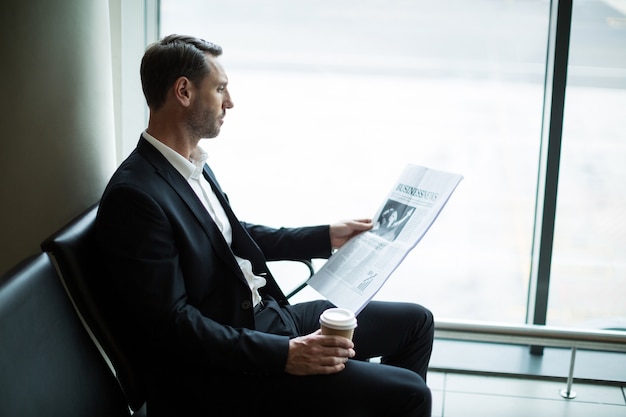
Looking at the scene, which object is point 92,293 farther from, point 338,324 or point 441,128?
point 441,128

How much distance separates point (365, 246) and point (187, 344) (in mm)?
680

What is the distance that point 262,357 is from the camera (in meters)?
1.51

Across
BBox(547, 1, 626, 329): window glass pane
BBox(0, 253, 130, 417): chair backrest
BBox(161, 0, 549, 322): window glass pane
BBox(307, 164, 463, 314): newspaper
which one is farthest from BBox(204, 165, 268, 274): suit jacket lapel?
BBox(547, 1, 626, 329): window glass pane

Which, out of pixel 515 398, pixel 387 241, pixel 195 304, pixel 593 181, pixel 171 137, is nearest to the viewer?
pixel 195 304

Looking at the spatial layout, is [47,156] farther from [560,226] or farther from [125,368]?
[560,226]

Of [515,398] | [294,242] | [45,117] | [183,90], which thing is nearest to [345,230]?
[294,242]

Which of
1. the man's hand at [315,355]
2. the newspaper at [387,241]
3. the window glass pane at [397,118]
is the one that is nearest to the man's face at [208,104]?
the newspaper at [387,241]

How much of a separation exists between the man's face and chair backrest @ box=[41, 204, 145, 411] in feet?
1.29

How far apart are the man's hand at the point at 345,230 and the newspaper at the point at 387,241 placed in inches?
1.2

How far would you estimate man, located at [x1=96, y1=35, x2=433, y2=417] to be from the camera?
149cm

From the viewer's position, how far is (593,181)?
2676 millimetres

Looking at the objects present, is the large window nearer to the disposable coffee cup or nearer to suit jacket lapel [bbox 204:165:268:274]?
suit jacket lapel [bbox 204:165:268:274]

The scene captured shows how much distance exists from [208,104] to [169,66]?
0.15m

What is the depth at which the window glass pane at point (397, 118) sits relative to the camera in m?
2.59
